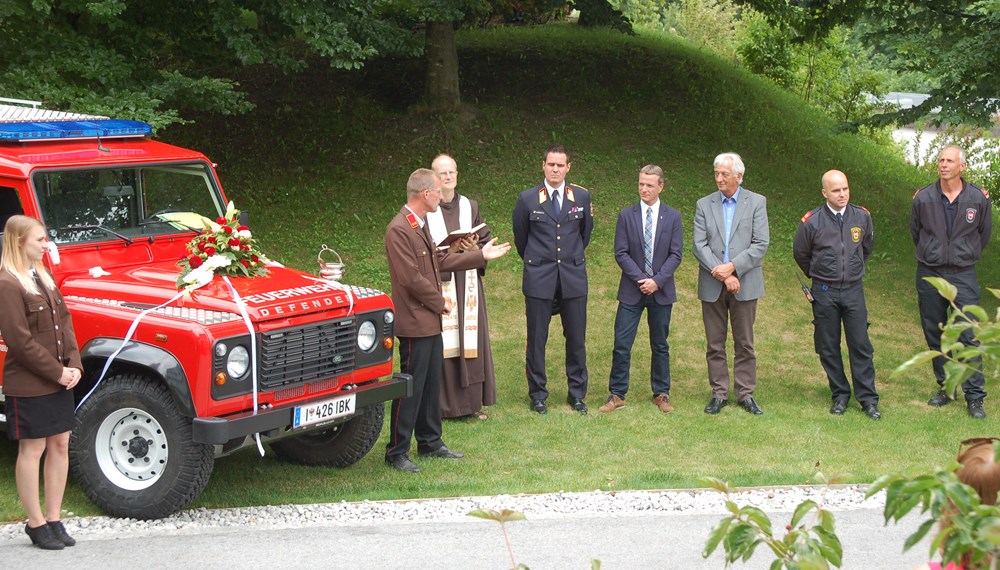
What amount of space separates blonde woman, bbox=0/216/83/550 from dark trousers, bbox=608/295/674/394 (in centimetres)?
481

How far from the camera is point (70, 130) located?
7.74 m

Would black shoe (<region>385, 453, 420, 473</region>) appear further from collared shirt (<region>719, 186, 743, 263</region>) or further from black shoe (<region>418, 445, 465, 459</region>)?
collared shirt (<region>719, 186, 743, 263</region>)

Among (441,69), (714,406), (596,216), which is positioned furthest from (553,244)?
(441,69)

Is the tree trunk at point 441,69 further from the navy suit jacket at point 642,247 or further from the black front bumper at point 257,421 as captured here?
the black front bumper at point 257,421

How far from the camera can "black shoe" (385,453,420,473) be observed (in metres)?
7.71

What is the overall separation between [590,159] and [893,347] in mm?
6197

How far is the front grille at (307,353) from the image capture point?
6660 mm

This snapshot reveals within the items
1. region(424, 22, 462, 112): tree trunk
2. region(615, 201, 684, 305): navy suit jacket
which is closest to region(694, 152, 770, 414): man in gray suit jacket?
region(615, 201, 684, 305): navy suit jacket

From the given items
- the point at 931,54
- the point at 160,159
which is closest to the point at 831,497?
the point at 160,159

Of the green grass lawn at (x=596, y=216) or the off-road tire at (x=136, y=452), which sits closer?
the off-road tire at (x=136, y=452)

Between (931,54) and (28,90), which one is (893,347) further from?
(28,90)

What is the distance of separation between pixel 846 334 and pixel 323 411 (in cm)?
492

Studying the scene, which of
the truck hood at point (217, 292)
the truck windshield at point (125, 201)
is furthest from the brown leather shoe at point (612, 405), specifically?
the truck windshield at point (125, 201)

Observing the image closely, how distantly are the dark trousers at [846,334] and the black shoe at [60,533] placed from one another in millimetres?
6279
